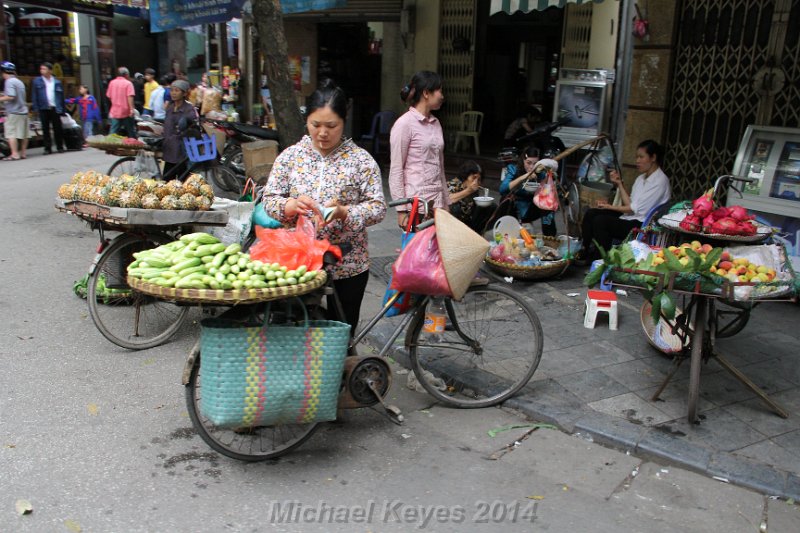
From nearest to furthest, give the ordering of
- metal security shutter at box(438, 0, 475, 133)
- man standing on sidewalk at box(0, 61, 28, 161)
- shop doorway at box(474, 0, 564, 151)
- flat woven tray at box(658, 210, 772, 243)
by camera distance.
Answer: flat woven tray at box(658, 210, 772, 243) < metal security shutter at box(438, 0, 475, 133) < shop doorway at box(474, 0, 564, 151) < man standing on sidewalk at box(0, 61, 28, 161)

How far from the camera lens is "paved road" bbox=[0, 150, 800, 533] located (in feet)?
10.5

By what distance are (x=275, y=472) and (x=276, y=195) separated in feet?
4.64

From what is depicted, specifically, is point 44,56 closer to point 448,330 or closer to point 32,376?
point 32,376

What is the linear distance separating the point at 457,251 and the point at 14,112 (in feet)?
45.3

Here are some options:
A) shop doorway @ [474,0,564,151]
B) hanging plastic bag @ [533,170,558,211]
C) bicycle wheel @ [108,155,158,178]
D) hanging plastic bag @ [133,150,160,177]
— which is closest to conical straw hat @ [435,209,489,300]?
hanging plastic bag @ [533,170,558,211]

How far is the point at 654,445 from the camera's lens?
383 cm

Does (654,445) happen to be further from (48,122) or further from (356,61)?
(48,122)

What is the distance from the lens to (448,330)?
4359 millimetres

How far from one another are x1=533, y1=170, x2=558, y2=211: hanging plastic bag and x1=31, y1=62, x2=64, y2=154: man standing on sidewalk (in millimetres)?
12803

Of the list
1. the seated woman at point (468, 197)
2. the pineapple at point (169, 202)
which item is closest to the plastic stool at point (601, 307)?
the seated woman at point (468, 197)

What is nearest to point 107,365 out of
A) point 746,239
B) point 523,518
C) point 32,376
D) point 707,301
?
point 32,376

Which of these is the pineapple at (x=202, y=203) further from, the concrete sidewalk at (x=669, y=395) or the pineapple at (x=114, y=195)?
the concrete sidewalk at (x=669, y=395)

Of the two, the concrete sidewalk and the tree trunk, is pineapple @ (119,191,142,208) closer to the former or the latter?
the concrete sidewalk

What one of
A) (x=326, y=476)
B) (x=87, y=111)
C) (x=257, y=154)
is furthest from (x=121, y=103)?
(x=326, y=476)
